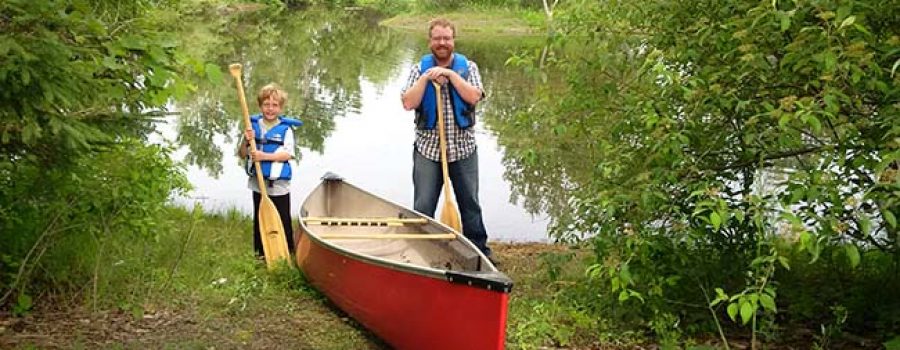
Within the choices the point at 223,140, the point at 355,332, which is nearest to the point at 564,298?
the point at 355,332

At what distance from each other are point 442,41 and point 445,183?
91 centimetres

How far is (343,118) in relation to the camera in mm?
16578

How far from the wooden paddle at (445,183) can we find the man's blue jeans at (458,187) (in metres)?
0.07

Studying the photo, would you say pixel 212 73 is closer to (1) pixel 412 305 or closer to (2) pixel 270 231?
(1) pixel 412 305

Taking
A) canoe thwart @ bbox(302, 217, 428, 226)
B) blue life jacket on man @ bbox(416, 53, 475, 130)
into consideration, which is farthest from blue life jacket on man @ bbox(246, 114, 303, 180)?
blue life jacket on man @ bbox(416, 53, 475, 130)

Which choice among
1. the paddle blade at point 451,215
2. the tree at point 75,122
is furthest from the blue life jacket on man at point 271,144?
the tree at point 75,122

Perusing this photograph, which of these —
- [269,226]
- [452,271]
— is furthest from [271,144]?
[452,271]

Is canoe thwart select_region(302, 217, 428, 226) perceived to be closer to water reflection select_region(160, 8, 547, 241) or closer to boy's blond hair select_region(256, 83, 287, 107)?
Result: boy's blond hair select_region(256, 83, 287, 107)

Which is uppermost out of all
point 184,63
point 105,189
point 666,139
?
point 184,63

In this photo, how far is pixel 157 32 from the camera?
11.6ft

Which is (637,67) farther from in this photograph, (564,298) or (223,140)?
(223,140)

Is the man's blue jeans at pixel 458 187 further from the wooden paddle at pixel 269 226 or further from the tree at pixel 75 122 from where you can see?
the tree at pixel 75 122

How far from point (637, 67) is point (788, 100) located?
1534 mm

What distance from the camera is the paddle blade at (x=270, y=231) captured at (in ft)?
20.8
